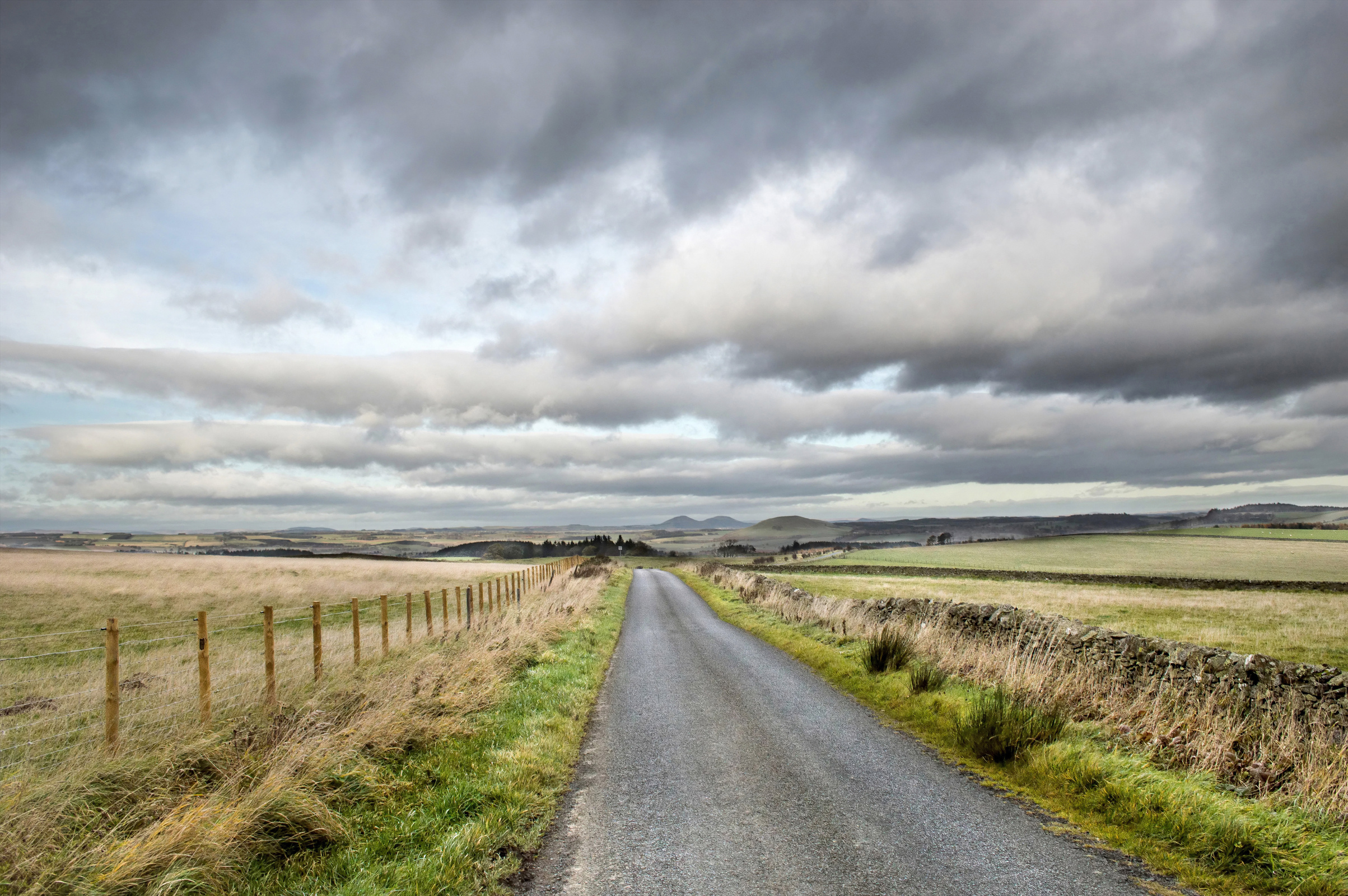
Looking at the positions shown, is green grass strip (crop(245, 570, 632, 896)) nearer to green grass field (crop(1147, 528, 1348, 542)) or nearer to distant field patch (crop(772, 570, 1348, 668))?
distant field patch (crop(772, 570, 1348, 668))

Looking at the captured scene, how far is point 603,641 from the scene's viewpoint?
2200 centimetres

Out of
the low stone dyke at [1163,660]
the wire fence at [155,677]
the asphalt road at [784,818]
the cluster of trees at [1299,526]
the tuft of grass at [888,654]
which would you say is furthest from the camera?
the cluster of trees at [1299,526]

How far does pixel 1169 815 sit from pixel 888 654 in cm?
814

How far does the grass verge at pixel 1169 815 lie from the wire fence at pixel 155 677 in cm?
974

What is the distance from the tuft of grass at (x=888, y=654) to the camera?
14711mm

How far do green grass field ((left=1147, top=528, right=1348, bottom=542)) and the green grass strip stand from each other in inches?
6372

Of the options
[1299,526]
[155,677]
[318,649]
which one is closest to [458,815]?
[318,649]

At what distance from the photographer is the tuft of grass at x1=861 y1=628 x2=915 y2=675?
1471cm

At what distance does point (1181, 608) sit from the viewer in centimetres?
4028

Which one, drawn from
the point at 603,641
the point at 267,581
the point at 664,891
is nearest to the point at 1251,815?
the point at 664,891

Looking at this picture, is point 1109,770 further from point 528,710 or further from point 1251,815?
point 528,710

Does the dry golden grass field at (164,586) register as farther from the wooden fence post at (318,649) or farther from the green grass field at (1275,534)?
the green grass field at (1275,534)

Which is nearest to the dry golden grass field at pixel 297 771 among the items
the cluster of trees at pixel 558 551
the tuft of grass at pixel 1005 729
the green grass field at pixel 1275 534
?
the tuft of grass at pixel 1005 729

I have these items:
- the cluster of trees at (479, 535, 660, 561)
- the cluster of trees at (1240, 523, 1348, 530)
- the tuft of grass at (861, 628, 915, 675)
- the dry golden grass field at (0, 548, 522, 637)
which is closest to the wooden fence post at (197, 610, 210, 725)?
the tuft of grass at (861, 628, 915, 675)
